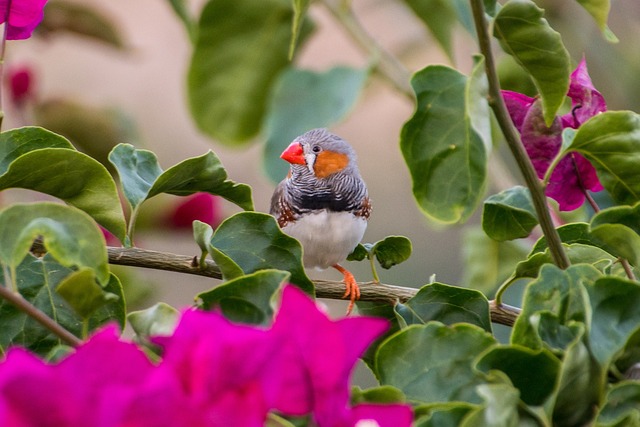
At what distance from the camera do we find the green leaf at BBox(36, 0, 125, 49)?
1436 mm

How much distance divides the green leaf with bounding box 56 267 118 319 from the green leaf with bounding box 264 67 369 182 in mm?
1011

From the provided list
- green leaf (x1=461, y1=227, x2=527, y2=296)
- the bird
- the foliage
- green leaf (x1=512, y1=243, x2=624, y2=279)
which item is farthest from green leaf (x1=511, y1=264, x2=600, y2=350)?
the bird

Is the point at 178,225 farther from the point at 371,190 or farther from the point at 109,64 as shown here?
the point at 109,64

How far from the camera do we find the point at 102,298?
454 millimetres

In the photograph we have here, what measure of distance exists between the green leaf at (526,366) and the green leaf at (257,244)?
0.47 ft

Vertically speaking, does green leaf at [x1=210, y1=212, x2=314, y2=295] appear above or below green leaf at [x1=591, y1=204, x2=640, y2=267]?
A: below

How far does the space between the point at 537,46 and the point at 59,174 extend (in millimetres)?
291

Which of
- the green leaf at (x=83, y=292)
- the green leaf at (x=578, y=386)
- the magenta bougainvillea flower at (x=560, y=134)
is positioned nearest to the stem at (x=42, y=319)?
the green leaf at (x=83, y=292)

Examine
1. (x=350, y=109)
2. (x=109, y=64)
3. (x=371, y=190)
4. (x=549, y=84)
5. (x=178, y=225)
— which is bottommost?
(x=371, y=190)

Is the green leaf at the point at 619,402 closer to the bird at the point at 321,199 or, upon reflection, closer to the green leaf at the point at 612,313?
the green leaf at the point at 612,313

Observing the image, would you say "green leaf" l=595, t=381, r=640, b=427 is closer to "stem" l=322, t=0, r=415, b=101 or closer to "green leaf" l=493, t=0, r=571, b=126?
"green leaf" l=493, t=0, r=571, b=126

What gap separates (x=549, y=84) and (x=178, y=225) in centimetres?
76

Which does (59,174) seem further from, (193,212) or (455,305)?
(193,212)

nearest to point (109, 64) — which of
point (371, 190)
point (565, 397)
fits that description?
point (371, 190)
